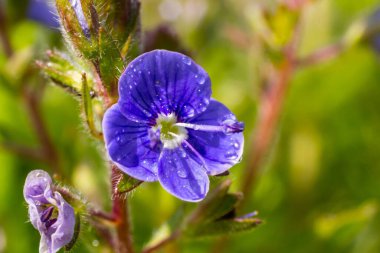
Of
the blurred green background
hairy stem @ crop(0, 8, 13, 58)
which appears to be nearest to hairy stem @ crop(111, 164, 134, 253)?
the blurred green background

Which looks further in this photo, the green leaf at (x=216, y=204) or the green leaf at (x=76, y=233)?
the green leaf at (x=216, y=204)

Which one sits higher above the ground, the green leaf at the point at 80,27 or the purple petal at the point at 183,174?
the green leaf at the point at 80,27

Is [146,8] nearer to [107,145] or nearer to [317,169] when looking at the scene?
[317,169]

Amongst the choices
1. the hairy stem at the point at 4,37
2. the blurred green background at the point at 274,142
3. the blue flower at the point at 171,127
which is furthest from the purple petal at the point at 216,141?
the hairy stem at the point at 4,37

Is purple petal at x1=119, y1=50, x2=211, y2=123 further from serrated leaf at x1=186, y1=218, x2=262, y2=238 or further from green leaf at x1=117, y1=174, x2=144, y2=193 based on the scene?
serrated leaf at x1=186, y1=218, x2=262, y2=238

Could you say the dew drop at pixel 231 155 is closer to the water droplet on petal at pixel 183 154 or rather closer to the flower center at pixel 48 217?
the water droplet on petal at pixel 183 154

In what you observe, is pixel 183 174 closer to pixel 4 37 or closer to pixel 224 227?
pixel 224 227
